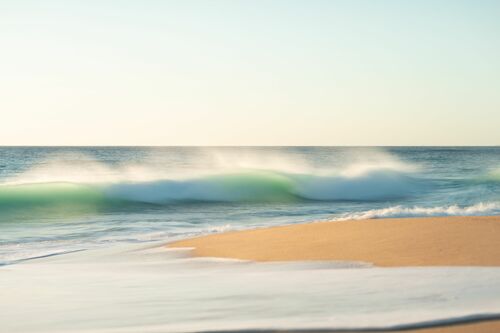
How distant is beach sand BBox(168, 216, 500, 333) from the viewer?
22.0 feet

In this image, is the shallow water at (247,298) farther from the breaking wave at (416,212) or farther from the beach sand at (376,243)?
the breaking wave at (416,212)

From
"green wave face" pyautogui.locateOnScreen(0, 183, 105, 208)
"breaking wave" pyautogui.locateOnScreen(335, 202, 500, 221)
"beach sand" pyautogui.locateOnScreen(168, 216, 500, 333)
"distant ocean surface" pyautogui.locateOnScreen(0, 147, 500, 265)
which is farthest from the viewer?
"green wave face" pyautogui.locateOnScreen(0, 183, 105, 208)

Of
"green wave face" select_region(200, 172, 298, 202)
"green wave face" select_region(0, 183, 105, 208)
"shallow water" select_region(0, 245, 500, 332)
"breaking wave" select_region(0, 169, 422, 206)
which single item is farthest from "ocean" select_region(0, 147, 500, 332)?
"green wave face" select_region(200, 172, 298, 202)

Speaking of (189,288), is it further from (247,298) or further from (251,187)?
(251,187)

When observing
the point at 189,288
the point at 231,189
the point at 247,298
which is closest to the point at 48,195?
the point at 231,189

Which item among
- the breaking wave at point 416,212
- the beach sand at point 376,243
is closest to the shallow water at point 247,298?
the beach sand at point 376,243

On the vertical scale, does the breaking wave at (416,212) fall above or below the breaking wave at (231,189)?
below

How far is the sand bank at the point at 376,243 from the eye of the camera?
6.71 meters

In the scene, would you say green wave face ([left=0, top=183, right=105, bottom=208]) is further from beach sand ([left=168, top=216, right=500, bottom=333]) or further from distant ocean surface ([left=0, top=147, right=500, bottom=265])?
beach sand ([left=168, top=216, right=500, bottom=333])

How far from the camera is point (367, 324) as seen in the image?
3.78 metres

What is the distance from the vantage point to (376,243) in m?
7.80

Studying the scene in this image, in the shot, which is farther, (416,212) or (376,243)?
(416,212)

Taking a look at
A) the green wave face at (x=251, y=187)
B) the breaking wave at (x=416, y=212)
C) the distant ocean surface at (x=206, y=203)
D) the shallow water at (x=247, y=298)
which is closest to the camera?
the shallow water at (x=247, y=298)

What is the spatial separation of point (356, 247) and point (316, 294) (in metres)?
3.07
